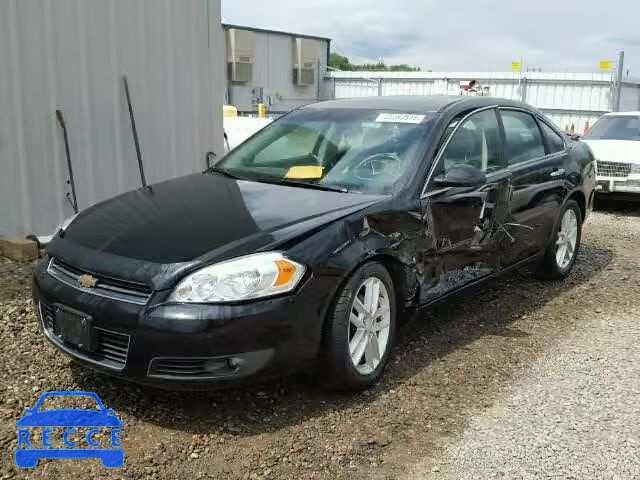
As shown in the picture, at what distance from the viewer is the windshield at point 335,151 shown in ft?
13.2

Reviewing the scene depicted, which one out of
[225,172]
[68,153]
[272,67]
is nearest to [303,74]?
[272,67]

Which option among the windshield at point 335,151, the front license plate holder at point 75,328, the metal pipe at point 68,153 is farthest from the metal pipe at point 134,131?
the front license plate holder at point 75,328

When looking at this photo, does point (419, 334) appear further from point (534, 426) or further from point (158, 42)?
point (158, 42)

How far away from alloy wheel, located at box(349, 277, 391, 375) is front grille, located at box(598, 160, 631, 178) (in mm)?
7426

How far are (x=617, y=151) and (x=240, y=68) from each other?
50.7 ft

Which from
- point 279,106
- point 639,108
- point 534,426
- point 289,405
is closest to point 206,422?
point 289,405

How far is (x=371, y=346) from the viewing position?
3.57 meters

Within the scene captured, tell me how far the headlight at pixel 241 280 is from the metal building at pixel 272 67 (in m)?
20.0

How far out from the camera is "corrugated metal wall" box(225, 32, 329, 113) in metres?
23.7

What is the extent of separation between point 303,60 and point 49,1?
64.4 feet

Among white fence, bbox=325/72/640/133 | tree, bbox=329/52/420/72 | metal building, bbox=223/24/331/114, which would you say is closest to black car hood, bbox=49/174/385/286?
white fence, bbox=325/72/640/133

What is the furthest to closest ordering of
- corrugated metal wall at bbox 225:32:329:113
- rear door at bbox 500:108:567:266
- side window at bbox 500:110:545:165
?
corrugated metal wall at bbox 225:32:329:113 → side window at bbox 500:110:545:165 → rear door at bbox 500:108:567:266

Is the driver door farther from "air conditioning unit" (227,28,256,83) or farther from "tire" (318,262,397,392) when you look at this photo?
"air conditioning unit" (227,28,256,83)

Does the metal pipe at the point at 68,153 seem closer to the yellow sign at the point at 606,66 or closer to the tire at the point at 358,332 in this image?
the tire at the point at 358,332
